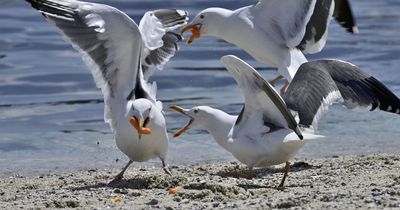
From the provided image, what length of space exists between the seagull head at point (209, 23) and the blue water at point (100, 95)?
1.02 meters

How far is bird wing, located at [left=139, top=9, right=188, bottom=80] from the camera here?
369 inches

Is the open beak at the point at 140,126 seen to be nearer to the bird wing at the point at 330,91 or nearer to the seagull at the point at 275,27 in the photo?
the bird wing at the point at 330,91

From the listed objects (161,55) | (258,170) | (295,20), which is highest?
(161,55)

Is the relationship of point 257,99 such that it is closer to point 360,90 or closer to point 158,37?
point 360,90

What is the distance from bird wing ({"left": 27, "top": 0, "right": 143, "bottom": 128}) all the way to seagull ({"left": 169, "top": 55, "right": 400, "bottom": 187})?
2.45 feet

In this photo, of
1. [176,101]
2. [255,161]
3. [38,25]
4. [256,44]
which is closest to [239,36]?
[256,44]

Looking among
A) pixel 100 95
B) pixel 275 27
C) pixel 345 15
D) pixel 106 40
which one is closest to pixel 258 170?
pixel 106 40

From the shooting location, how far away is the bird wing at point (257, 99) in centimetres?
741

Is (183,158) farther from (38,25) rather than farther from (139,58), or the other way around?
(38,25)

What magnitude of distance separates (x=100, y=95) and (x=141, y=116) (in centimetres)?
505

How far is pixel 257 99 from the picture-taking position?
773cm

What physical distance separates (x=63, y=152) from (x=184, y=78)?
13.4 ft

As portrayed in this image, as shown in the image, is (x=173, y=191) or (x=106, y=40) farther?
(x=106, y=40)

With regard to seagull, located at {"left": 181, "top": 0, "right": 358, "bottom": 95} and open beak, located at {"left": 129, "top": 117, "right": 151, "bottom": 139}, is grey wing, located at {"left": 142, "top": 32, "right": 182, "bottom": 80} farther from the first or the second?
open beak, located at {"left": 129, "top": 117, "right": 151, "bottom": 139}
